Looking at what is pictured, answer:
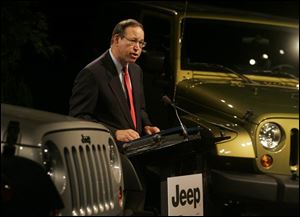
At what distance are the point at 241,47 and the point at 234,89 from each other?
78 cm

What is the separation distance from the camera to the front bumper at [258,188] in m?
5.86

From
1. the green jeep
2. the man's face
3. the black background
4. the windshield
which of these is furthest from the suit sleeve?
the black background

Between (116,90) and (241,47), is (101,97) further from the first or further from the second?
(241,47)

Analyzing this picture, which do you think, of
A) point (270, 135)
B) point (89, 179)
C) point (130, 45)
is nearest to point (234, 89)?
point (270, 135)

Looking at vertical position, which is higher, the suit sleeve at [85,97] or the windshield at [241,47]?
the windshield at [241,47]

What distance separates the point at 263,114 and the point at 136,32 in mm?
1356

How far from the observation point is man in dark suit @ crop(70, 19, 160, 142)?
5.38m

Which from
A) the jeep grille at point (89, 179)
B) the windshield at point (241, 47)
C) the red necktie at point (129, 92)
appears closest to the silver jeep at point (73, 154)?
the jeep grille at point (89, 179)

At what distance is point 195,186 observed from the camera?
5.47m

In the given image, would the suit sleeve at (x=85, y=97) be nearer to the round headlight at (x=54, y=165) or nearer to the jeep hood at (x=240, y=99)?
the round headlight at (x=54, y=165)

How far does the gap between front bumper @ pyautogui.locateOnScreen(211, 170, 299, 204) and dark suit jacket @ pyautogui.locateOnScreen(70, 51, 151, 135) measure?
98cm

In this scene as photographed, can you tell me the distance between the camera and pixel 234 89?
6641 millimetres

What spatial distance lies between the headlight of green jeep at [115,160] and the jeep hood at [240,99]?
1.70 metres

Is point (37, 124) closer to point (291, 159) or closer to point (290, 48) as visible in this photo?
point (291, 159)
